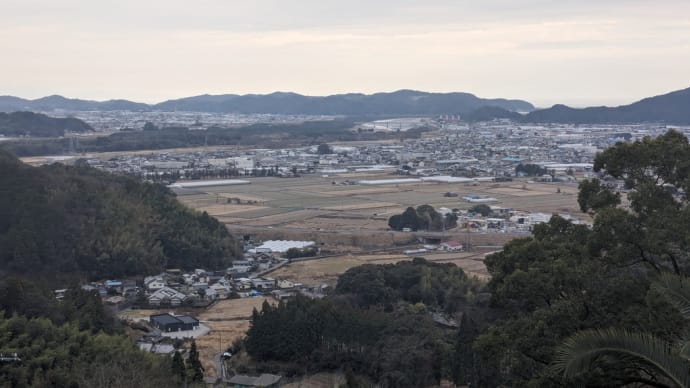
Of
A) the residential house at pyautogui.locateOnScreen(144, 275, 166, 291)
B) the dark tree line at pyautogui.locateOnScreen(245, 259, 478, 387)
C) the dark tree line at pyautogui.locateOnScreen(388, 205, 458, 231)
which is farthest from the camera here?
the dark tree line at pyautogui.locateOnScreen(388, 205, 458, 231)

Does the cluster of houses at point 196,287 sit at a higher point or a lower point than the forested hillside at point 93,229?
lower

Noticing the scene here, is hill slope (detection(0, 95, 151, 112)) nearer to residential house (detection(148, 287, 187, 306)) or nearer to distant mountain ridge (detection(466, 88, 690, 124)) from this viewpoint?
distant mountain ridge (detection(466, 88, 690, 124))

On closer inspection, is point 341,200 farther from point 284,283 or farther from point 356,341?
point 356,341

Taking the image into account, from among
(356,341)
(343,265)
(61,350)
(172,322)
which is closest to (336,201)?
(343,265)

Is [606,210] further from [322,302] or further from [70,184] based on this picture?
[70,184]

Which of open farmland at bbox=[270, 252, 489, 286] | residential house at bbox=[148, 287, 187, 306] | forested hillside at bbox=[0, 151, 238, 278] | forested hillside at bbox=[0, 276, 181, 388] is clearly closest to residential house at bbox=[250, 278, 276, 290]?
open farmland at bbox=[270, 252, 489, 286]

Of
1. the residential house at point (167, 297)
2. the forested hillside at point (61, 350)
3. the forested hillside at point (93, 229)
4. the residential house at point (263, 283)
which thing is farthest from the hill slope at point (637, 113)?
the forested hillside at point (61, 350)

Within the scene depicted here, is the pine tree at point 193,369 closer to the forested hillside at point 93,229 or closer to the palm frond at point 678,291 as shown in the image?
the palm frond at point 678,291
